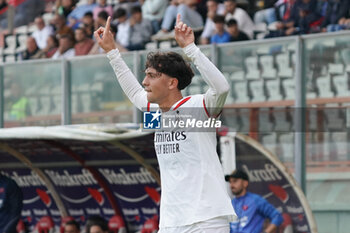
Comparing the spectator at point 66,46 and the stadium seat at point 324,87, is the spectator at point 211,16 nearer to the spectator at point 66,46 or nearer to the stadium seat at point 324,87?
the spectator at point 66,46

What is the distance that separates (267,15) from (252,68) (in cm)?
304

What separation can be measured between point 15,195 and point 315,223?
121 inches

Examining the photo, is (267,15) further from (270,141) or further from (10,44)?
(10,44)

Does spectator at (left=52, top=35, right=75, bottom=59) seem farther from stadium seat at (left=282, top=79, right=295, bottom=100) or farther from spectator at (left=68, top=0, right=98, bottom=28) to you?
stadium seat at (left=282, top=79, right=295, bottom=100)

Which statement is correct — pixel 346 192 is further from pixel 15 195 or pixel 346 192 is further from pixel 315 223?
pixel 15 195

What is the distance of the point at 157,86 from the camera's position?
16.8 feet

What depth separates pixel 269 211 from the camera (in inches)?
361

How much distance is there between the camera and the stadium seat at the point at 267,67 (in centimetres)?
952

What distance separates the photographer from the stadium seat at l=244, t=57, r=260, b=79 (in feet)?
31.6

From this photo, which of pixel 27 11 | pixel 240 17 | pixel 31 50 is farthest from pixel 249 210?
pixel 27 11

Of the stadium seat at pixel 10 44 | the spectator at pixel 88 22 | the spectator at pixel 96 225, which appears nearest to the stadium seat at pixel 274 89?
the spectator at pixel 96 225

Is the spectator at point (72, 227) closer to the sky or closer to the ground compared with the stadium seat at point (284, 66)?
closer to the ground

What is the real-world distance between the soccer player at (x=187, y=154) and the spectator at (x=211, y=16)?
279 inches

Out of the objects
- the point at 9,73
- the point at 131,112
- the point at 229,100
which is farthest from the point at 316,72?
the point at 9,73
